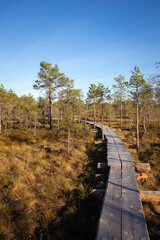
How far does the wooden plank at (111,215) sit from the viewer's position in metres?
2.96

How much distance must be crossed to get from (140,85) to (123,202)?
37.3 feet

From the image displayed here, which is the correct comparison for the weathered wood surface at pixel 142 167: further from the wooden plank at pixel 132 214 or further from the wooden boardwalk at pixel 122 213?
the wooden plank at pixel 132 214

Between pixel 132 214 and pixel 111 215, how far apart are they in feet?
2.13

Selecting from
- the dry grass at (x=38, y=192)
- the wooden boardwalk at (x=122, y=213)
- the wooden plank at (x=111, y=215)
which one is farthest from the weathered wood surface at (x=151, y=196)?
the dry grass at (x=38, y=192)

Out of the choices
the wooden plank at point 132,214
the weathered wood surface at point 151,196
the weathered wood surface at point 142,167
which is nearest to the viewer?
the wooden plank at point 132,214

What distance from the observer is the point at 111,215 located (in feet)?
11.7

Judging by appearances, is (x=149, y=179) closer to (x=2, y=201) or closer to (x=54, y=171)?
(x=54, y=171)

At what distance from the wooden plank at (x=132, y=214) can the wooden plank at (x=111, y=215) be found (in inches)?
6.3

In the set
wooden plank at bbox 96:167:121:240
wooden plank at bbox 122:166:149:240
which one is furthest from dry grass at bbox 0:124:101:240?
wooden plank at bbox 122:166:149:240

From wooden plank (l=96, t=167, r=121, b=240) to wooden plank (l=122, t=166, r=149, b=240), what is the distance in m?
0.16

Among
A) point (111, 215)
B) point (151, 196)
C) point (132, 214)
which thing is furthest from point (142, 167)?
point (111, 215)

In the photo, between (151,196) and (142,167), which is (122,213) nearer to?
(151,196)

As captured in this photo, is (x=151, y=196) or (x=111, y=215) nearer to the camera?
(x=111, y=215)

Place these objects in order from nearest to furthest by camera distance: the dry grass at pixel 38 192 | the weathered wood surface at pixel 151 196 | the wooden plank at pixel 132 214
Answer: the wooden plank at pixel 132 214
the dry grass at pixel 38 192
the weathered wood surface at pixel 151 196
